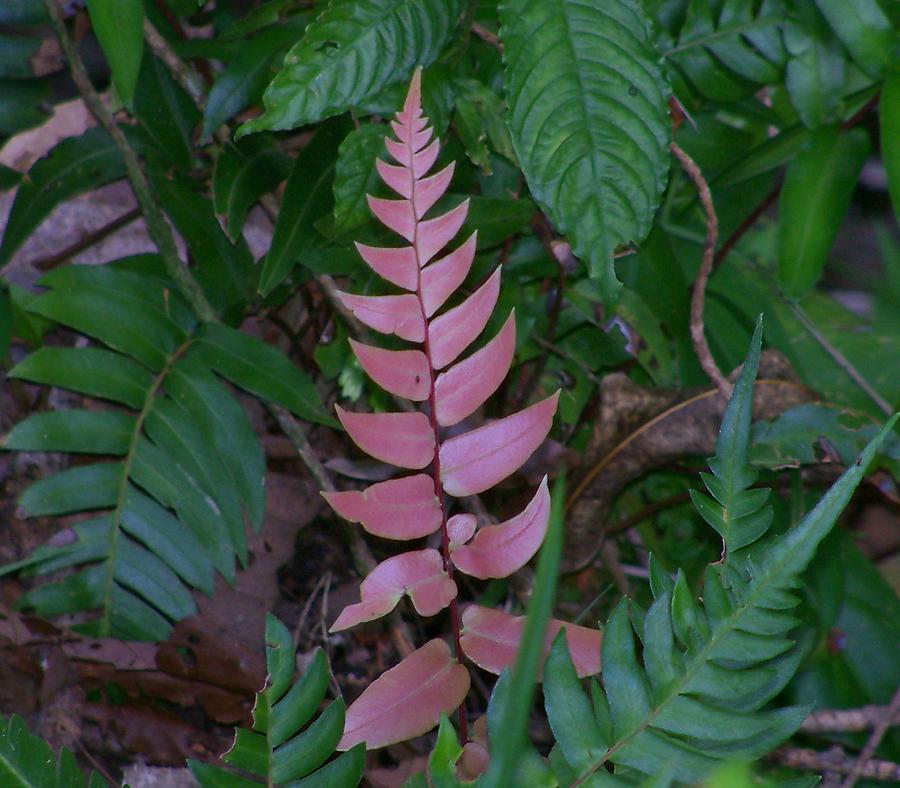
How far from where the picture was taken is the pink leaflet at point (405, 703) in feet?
2.29

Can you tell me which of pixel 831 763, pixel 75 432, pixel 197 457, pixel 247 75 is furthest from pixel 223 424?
pixel 831 763

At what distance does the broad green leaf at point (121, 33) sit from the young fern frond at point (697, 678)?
2.43 feet

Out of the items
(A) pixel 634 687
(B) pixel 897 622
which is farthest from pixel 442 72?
(B) pixel 897 622

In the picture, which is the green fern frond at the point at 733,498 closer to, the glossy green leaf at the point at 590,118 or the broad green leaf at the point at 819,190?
the glossy green leaf at the point at 590,118

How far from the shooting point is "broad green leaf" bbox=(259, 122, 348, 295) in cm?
123

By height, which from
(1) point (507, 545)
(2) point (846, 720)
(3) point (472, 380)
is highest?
(3) point (472, 380)

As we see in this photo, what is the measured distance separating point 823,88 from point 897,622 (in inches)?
28.6

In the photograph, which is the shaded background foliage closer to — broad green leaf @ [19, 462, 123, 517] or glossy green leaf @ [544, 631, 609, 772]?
broad green leaf @ [19, 462, 123, 517]

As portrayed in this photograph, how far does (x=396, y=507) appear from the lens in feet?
2.34

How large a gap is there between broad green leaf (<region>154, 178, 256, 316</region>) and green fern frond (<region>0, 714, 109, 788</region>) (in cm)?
76

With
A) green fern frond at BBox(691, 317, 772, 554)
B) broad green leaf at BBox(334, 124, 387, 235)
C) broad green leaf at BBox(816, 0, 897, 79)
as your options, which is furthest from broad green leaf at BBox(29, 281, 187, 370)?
broad green leaf at BBox(816, 0, 897, 79)

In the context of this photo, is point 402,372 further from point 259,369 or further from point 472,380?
point 259,369

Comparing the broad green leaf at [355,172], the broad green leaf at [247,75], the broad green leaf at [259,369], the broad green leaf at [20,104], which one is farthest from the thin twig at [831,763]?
the broad green leaf at [20,104]

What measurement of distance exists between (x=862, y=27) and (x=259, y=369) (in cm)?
81
